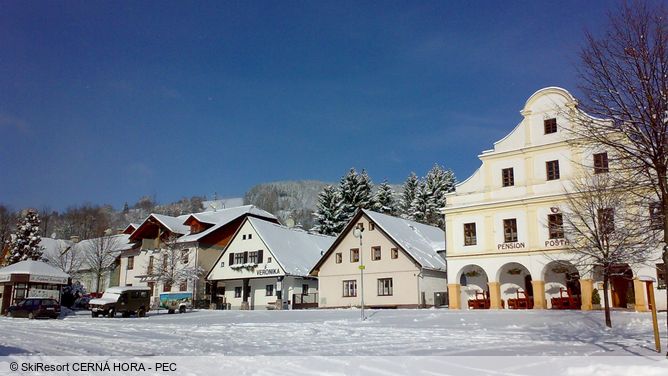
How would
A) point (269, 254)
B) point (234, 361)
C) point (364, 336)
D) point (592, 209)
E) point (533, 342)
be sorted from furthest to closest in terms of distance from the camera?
point (269, 254)
point (592, 209)
point (364, 336)
point (533, 342)
point (234, 361)

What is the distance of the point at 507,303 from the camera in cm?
3991

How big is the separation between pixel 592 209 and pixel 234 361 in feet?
61.3

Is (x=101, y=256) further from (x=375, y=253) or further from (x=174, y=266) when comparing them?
(x=375, y=253)

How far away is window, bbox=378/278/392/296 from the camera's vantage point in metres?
47.7

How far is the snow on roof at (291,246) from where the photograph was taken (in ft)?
183

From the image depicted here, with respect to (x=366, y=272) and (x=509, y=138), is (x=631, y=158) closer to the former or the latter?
(x=509, y=138)

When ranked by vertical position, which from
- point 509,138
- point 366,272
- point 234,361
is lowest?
point 234,361

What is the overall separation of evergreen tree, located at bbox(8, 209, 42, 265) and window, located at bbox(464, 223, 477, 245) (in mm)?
42129

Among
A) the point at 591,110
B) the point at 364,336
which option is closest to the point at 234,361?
the point at 364,336

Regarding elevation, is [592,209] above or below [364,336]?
above

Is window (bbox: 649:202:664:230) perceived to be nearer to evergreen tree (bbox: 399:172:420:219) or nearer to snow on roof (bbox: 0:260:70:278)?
snow on roof (bbox: 0:260:70:278)

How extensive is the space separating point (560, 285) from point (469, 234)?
6.70m

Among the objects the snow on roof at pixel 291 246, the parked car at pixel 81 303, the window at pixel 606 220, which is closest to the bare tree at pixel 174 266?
the parked car at pixel 81 303

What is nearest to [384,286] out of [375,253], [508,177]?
[375,253]
